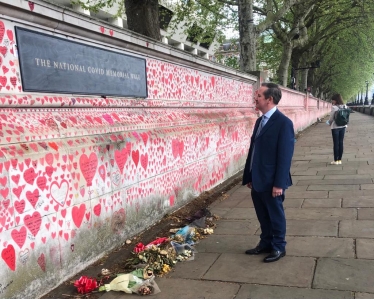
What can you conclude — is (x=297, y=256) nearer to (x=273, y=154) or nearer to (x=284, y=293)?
(x=284, y=293)

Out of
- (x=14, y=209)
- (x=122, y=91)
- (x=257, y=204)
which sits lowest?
(x=257, y=204)

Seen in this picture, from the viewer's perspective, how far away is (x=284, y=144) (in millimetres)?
3145

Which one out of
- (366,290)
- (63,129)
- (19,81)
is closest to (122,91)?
(63,129)

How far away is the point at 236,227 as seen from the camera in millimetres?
4406

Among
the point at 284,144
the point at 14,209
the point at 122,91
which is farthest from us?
the point at 122,91

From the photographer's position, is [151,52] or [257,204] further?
[151,52]

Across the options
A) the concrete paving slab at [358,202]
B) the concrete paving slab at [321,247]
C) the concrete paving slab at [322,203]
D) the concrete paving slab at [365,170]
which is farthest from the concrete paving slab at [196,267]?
the concrete paving slab at [365,170]

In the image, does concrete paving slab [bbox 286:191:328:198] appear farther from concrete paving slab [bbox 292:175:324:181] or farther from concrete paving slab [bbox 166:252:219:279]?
concrete paving slab [bbox 166:252:219:279]

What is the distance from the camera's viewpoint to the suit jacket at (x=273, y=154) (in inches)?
124

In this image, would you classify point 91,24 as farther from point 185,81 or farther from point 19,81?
point 185,81

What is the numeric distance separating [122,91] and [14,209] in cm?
201

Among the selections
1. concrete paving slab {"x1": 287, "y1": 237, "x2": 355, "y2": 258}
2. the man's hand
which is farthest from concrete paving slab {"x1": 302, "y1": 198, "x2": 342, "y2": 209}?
the man's hand

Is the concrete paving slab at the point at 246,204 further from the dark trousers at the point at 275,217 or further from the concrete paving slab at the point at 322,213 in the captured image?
the dark trousers at the point at 275,217

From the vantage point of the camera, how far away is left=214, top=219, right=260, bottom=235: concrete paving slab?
13.8 feet
